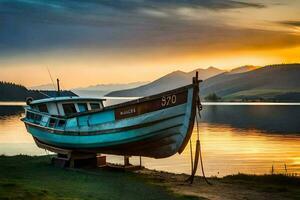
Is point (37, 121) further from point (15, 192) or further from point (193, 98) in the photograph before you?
point (15, 192)

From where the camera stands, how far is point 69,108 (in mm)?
26141

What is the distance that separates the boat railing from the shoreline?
2.38m

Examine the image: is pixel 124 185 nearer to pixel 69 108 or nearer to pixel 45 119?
pixel 69 108

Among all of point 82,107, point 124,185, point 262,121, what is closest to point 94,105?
point 82,107

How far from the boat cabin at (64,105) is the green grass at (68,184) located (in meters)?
3.23

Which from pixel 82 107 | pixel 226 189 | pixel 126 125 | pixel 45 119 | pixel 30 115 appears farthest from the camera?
pixel 30 115

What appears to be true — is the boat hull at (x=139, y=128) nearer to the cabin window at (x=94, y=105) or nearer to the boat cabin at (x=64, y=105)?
the boat cabin at (x=64, y=105)

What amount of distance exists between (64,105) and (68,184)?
28.0 ft

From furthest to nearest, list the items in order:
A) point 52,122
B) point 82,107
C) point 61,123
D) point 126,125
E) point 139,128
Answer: point 82,107, point 52,122, point 61,123, point 126,125, point 139,128

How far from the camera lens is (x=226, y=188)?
19469mm

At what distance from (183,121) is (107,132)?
172 inches

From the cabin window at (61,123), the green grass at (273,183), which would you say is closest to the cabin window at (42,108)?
the cabin window at (61,123)

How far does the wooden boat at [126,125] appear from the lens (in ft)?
68.1

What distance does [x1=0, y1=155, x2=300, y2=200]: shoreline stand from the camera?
16.0 metres
